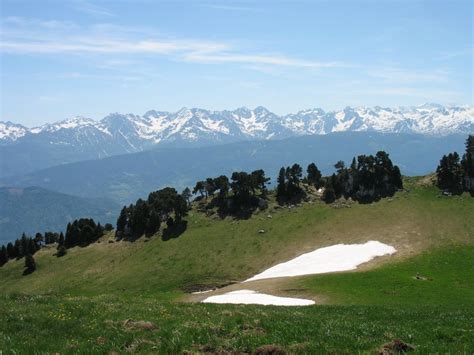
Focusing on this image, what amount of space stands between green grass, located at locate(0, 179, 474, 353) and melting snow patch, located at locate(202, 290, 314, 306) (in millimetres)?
3014

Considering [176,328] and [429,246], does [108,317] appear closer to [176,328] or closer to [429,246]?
[176,328]

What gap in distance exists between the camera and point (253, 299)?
6019 centimetres

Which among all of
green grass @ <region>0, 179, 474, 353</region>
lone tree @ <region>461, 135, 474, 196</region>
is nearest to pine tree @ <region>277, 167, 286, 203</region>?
green grass @ <region>0, 179, 474, 353</region>

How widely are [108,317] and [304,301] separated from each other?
115ft

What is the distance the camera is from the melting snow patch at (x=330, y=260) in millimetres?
78812

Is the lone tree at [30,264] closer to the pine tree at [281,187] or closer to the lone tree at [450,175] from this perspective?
the pine tree at [281,187]

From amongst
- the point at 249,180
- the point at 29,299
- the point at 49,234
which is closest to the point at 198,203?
the point at 249,180

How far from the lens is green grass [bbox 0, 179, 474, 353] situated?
20047 millimetres

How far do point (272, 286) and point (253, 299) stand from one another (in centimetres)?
853

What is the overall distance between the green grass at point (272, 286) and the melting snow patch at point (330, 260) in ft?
9.06

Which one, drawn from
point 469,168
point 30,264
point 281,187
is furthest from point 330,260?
point 30,264

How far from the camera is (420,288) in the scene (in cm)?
5891

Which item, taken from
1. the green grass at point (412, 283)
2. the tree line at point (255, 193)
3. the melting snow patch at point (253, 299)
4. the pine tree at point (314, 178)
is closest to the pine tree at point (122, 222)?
the tree line at point (255, 193)

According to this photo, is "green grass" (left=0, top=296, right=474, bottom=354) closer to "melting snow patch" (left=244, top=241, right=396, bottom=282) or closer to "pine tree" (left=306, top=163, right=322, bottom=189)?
"melting snow patch" (left=244, top=241, right=396, bottom=282)
